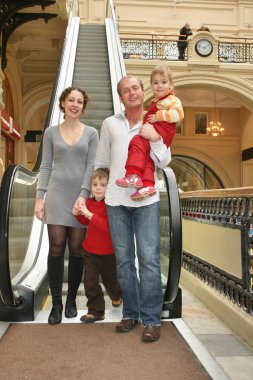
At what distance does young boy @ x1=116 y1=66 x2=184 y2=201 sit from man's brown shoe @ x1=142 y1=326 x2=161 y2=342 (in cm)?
86

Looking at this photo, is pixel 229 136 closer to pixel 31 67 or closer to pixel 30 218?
pixel 31 67

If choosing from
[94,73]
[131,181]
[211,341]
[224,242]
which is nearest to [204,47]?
[94,73]

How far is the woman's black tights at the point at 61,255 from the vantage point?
317 centimetres

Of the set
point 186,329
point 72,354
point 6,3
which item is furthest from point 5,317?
point 6,3

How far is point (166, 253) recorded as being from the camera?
3568mm

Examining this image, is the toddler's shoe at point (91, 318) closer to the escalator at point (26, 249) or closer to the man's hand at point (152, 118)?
the escalator at point (26, 249)

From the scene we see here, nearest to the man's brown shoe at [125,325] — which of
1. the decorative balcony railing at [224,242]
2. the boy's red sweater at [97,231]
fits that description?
the boy's red sweater at [97,231]

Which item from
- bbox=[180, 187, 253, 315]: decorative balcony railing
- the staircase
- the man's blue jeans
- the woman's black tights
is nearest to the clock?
the staircase

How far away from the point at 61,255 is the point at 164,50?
13.1 metres

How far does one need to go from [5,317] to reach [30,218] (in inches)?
50.6

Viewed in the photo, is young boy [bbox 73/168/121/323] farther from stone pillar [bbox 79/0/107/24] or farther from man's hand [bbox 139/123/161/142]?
stone pillar [bbox 79/0/107/24]

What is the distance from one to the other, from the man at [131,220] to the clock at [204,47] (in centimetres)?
1296

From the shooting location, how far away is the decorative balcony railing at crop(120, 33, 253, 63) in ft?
49.6

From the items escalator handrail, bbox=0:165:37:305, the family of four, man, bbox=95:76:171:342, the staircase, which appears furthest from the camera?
the staircase
